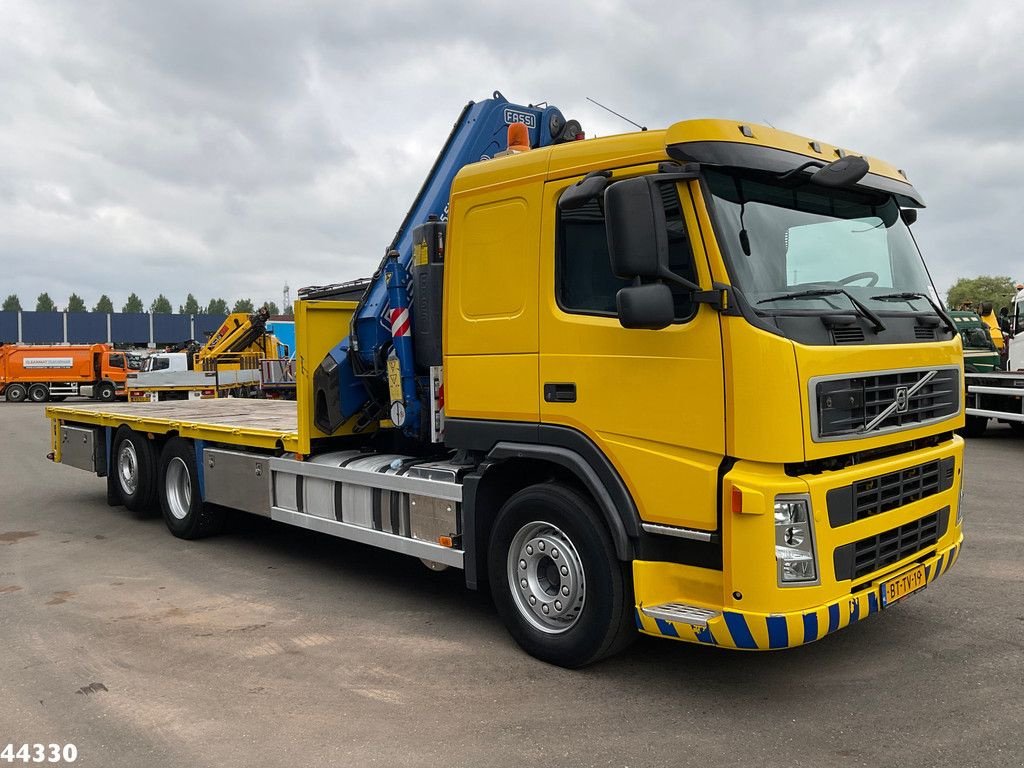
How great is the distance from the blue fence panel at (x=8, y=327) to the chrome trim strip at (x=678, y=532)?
7977cm

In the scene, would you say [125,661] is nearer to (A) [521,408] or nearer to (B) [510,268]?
(A) [521,408]

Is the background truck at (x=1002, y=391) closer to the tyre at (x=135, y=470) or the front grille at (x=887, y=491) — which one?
the front grille at (x=887, y=491)

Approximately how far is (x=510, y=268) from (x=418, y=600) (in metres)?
2.65

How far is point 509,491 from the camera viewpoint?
5.29m

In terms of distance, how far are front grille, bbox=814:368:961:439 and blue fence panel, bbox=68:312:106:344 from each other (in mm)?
81304

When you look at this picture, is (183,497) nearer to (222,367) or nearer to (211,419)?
(211,419)

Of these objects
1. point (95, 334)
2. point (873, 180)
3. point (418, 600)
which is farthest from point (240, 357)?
point (95, 334)

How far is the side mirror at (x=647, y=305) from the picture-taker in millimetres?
3961

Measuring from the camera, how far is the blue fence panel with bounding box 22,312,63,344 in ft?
239

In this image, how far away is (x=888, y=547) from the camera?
4293 mm

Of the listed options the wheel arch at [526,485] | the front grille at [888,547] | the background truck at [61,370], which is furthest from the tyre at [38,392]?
the front grille at [888,547]

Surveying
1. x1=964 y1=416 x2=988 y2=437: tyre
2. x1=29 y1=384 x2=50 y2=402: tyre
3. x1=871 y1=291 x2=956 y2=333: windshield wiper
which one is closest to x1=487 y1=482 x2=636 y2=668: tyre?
x1=871 y1=291 x2=956 y2=333: windshield wiper

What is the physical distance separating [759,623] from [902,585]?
1035 millimetres

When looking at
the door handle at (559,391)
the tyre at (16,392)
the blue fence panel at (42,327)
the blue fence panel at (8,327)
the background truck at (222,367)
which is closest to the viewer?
the door handle at (559,391)
